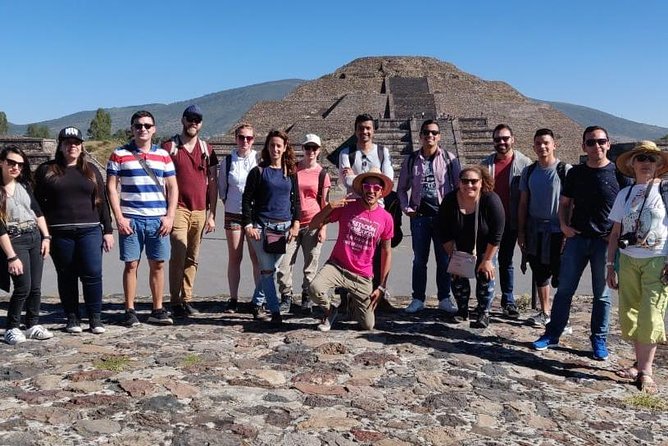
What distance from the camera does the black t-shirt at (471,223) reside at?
16.3 feet

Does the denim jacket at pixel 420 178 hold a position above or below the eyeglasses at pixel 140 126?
below

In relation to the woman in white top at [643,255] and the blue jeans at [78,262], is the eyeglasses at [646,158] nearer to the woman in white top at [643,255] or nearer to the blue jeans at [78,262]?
the woman in white top at [643,255]

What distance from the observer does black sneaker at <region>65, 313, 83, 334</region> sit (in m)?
4.87

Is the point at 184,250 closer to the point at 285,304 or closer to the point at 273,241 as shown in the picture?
the point at 273,241

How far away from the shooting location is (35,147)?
18594mm

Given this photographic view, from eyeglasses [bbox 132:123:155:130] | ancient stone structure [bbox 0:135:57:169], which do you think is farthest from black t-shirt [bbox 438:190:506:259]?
ancient stone structure [bbox 0:135:57:169]

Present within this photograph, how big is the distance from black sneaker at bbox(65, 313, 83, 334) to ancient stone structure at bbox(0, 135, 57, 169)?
46.0 ft

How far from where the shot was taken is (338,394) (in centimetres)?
367

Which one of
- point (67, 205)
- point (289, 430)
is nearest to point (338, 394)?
point (289, 430)

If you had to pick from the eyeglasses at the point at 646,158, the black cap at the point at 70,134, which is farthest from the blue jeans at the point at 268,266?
the eyeglasses at the point at 646,158

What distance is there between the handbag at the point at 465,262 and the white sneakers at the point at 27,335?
3.02 metres

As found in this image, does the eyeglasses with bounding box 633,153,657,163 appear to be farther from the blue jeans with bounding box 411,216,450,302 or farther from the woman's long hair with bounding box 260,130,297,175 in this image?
the woman's long hair with bounding box 260,130,297,175

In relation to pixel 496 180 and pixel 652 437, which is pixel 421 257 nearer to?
pixel 496 180

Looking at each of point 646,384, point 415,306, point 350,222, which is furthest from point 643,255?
point 415,306
